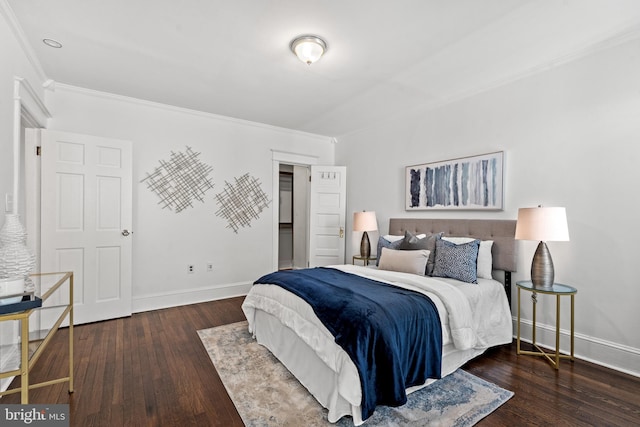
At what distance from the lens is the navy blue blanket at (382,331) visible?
66.9 inches

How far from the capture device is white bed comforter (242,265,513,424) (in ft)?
5.77

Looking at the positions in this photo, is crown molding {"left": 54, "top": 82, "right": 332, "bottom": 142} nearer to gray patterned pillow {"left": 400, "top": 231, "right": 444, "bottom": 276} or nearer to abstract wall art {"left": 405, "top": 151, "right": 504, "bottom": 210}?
abstract wall art {"left": 405, "top": 151, "right": 504, "bottom": 210}

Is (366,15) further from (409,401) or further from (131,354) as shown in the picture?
(131,354)

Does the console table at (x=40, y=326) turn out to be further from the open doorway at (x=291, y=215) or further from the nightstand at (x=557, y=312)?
the open doorway at (x=291, y=215)

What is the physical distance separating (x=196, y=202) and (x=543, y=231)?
3.93 metres

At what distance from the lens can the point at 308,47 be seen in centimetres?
239

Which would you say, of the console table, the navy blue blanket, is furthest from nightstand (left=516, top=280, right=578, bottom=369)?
the console table

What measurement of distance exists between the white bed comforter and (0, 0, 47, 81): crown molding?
2753 mm

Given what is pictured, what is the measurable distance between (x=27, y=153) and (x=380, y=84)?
373cm

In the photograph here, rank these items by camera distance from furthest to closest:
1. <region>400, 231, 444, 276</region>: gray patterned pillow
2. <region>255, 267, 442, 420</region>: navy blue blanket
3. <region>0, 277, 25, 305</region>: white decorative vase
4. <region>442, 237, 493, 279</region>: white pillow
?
<region>400, 231, 444, 276</region>: gray patterned pillow, <region>442, 237, 493, 279</region>: white pillow, <region>255, 267, 442, 420</region>: navy blue blanket, <region>0, 277, 25, 305</region>: white decorative vase

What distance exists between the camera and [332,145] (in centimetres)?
549

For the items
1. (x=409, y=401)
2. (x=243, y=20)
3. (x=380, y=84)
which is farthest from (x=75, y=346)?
(x=380, y=84)

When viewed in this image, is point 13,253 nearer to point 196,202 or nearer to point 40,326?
point 40,326

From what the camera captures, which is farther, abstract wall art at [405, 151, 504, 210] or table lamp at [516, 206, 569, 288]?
abstract wall art at [405, 151, 504, 210]
